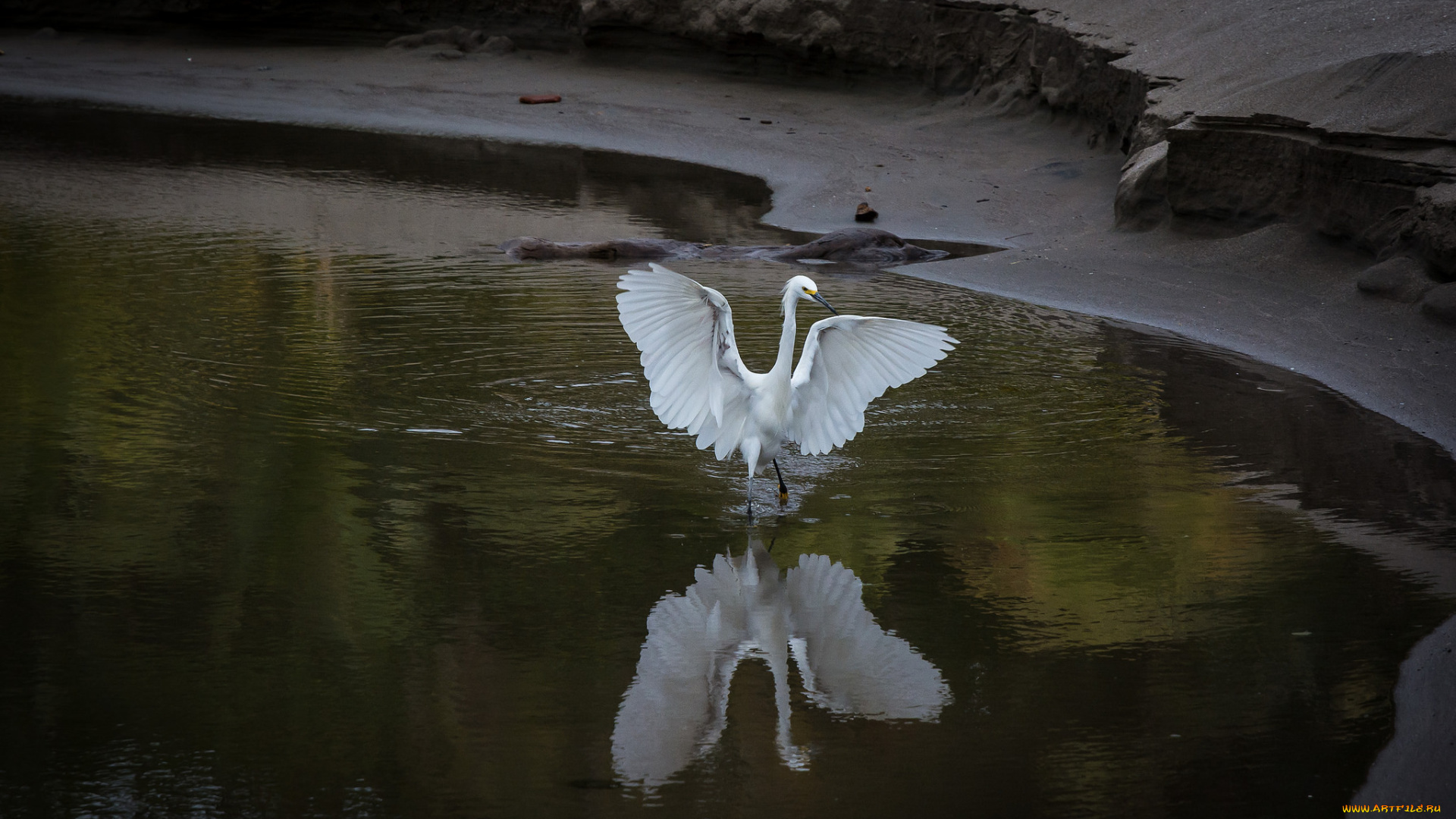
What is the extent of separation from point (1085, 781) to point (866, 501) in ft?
6.63

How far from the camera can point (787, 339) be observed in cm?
514

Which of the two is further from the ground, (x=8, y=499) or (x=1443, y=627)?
(x=1443, y=627)

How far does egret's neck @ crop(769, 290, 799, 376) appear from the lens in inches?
202

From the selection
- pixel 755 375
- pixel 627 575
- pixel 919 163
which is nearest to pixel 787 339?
pixel 755 375

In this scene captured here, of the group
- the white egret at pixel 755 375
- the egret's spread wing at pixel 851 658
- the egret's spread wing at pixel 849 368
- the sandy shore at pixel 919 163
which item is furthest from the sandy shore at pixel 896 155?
the egret's spread wing at pixel 851 658

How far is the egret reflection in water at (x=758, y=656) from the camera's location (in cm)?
345

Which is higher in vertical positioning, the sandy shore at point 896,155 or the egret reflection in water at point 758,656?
the sandy shore at point 896,155

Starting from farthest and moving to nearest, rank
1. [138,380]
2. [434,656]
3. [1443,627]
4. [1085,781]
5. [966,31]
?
[966,31] < [138,380] < [1443,627] < [434,656] < [1085,781]

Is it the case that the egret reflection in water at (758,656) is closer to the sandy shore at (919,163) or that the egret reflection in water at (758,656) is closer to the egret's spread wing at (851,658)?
the egret's spread wing at (851,658)

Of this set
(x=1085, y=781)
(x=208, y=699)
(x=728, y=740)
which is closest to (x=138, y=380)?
(x=208, y=699)

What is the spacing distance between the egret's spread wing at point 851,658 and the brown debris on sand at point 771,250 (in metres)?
5.90

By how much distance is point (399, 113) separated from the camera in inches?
661

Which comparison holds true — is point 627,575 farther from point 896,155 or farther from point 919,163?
point 896,155

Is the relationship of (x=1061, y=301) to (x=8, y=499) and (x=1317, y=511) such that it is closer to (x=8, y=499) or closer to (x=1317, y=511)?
(x=1317, y=511)
